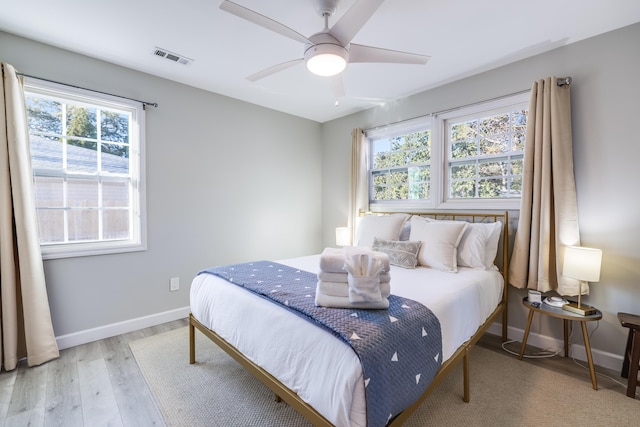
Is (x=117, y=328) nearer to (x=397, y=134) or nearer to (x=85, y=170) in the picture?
(x=85, y=170)

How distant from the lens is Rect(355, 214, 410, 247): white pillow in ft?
9.76

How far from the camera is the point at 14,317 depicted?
84.7 inches

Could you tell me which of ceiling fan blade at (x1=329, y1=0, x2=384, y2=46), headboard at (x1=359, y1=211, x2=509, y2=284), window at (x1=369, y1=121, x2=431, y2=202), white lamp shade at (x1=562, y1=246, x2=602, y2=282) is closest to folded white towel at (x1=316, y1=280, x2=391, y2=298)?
ceiling fan blade at (x1=329, y1=0, x2=384, y2=46)

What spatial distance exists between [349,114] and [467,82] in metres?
1.62

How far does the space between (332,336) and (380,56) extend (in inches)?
69.0

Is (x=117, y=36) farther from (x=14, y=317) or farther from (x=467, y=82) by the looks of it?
(x=467, y=82)

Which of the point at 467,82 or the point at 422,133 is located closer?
the point at 467,82

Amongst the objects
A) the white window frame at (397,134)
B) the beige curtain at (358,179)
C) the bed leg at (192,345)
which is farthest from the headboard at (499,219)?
the bed leg at (192,345)

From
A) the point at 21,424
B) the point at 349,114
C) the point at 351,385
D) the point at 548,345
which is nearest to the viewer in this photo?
the point at 351,385

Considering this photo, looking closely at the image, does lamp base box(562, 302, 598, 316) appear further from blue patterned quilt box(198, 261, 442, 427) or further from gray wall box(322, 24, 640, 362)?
blue patterned quilt box(198, 261, 442, 427)

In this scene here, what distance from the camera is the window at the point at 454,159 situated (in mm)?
2727

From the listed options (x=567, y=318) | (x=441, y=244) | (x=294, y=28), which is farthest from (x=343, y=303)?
(x=294, y=28)

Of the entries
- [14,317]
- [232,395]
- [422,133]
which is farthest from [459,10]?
[14,317]

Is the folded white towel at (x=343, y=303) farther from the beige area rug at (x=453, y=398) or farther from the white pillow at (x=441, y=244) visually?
the white pillow at (x=441, y=244)
